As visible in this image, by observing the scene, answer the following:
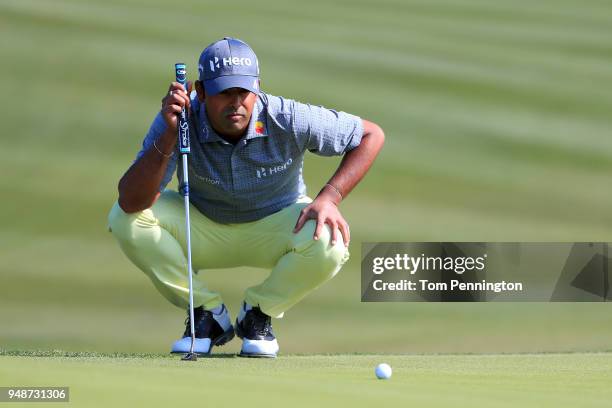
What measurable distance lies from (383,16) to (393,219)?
2.47 m

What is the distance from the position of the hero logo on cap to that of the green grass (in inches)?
26.9

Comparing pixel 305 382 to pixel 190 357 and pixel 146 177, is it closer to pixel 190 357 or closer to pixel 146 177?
pixel 190 357

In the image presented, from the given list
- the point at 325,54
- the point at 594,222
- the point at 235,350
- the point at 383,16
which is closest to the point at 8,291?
the point at 235,350

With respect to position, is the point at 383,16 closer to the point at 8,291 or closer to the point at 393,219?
the point at 393,219

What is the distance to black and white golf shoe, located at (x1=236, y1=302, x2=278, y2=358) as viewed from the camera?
130 inches

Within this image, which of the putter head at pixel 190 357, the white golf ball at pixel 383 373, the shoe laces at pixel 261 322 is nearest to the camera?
the white golf ball at pixel 383 373

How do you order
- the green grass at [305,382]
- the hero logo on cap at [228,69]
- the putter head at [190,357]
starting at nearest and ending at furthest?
the green grass at [305,382] < the putter head at [190,357] < the hero logo on cap at [228,69]

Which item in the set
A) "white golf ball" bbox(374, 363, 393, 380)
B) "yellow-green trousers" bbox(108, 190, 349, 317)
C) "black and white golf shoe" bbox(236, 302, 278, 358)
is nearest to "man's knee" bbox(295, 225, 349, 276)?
"yellow-green trousers" bbox(108, 190, 349, 317)

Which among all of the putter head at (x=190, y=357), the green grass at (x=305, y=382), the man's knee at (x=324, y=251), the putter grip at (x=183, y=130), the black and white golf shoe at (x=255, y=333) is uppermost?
the putter grip at (x=183, y=130)

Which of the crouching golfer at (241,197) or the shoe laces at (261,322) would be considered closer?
the crouching golfer at (241,197)

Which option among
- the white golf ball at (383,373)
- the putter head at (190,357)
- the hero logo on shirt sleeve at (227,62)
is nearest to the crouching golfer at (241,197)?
the hero logo on shirt sleeve at (227,62)

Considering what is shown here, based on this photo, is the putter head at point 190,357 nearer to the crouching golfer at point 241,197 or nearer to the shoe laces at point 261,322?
the crouching golfer at point 241,197

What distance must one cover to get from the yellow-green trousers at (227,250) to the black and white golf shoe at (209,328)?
0.02m

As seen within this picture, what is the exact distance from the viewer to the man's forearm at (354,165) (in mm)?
3307
